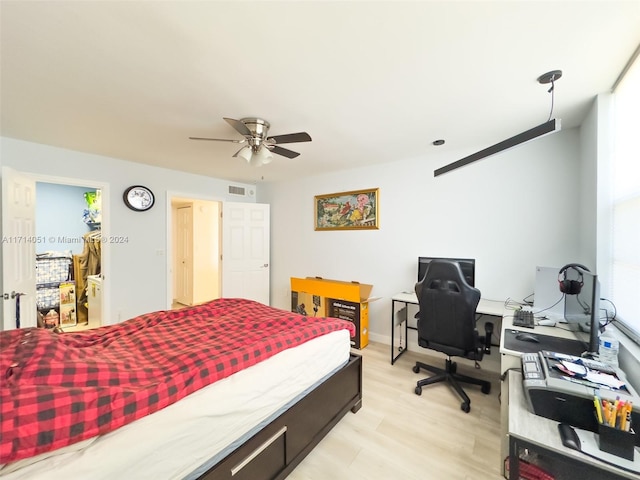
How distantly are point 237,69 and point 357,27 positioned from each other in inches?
30.3

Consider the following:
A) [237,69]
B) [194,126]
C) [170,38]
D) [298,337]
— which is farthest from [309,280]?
[170,38]

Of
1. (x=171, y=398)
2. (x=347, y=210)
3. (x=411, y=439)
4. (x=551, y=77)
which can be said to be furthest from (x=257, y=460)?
(x=347, y=210)

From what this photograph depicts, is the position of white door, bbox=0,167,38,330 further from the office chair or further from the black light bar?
the black light bar

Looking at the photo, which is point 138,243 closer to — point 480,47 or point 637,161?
point 480,47

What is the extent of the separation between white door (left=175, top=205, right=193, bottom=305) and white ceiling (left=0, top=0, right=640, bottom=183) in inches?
120

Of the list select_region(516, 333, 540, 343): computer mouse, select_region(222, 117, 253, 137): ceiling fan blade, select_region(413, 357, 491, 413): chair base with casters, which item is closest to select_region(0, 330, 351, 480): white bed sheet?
select_region(413, 357, 491, 413): chair base with casters

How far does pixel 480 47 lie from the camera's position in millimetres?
1412

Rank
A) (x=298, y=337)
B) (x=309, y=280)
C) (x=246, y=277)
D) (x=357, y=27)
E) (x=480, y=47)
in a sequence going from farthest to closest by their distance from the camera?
(x=246, y=277) < (x=309, y=280) < (x=298, y=337) < (x=480, y=47) < (x=357, y=27)

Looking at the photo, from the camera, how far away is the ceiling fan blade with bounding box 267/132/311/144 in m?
2.05

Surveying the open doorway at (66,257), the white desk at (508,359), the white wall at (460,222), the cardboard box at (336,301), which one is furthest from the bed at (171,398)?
the open doorway at (66,257)

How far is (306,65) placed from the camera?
5.12 feet

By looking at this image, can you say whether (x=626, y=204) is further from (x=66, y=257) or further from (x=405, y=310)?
(x=66, y=257)

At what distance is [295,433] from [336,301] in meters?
2.25

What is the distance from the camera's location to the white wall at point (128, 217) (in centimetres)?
298
